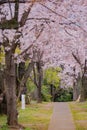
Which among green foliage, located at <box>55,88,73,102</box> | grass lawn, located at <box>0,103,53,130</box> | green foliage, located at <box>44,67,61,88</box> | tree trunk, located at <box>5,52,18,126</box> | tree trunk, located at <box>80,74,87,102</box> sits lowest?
green foliage, located at <box>55,88,73,102</box>

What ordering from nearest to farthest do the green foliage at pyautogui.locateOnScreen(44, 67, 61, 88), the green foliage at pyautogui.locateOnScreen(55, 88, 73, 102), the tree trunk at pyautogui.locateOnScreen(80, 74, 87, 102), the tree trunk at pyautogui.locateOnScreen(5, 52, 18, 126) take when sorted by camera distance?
the tree trunk at pyautogui.locateOnScreen(5, 52, 18, 126) < the tree trunk at pyautogui.locateOnScreen(80, 74, 87, 102) < the green foliage at pyautogui.locateOnScreen(44, 67, 61, 88) < the green foliage at pyautogui.locateOnScreen(55, 88, 73, 102)

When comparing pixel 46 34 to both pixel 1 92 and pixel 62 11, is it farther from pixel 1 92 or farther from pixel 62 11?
pixel 1 92

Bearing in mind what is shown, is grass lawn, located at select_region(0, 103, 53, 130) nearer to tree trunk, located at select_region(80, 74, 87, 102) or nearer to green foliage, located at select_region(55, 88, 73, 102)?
tree trunk, located at select_region(80, 74, 87, 102)

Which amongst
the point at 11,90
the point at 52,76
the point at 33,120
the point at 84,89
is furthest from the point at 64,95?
the point at 11,90

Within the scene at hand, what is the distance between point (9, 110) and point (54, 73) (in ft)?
131

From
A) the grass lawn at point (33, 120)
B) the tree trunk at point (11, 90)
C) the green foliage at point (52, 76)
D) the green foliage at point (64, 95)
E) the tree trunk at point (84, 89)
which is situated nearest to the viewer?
the tree trunk at point (11, 90)

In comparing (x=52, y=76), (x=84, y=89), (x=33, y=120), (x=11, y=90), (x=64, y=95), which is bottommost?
(x=64, y=95)

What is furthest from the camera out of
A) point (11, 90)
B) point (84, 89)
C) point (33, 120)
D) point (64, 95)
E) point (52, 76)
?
point (64, 95)

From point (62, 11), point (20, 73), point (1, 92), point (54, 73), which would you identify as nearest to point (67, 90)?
point (54, 73)

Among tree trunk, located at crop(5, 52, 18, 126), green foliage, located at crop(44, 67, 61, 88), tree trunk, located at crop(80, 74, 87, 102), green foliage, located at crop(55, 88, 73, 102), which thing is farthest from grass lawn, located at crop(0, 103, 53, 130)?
green foliage, located at crop(55, 88, 73, 102)

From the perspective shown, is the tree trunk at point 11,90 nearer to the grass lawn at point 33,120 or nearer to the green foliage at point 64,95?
the grass lawn at point 33,120

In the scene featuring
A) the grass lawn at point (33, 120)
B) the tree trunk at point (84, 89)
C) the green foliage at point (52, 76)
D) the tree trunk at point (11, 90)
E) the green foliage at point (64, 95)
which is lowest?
the green foliage at point (64, 95)

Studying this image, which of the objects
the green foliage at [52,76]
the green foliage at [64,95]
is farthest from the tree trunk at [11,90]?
the green foliage at [64,95]

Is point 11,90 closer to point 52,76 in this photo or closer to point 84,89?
point 84,89
